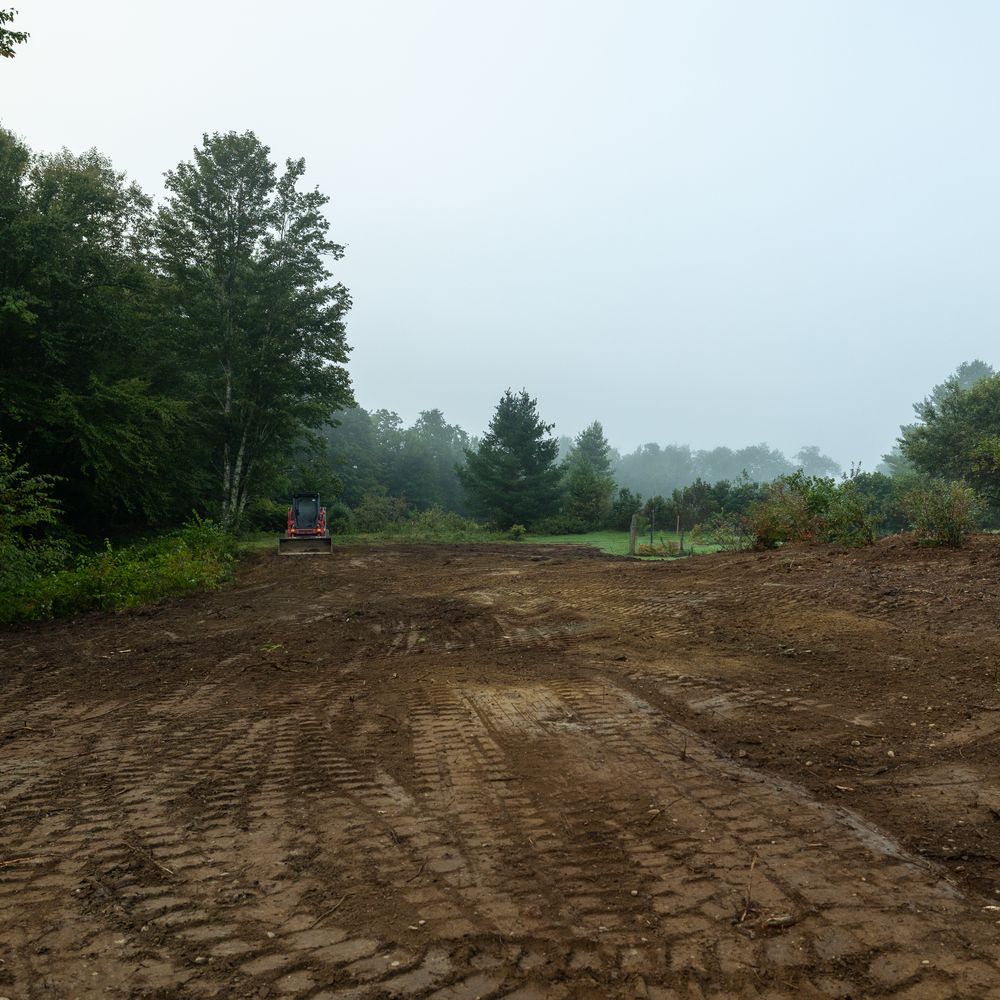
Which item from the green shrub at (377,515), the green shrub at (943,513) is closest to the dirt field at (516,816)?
the green shrub at (943,513)

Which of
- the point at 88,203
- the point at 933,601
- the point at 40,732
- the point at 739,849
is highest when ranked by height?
the point at 88,203

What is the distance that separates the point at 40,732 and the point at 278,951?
3913mm

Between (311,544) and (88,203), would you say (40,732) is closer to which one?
(311,544)

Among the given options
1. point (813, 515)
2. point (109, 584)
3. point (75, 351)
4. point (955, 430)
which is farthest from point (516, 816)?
point (955, 430)

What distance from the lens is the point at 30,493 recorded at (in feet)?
40.7

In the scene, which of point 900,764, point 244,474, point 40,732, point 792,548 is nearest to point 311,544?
point 244,474

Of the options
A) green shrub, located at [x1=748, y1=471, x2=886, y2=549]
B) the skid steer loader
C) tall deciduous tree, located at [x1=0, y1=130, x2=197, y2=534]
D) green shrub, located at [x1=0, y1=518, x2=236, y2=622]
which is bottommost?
green shrub, located at [x1=0, y1=518, x2=236, y2=622]

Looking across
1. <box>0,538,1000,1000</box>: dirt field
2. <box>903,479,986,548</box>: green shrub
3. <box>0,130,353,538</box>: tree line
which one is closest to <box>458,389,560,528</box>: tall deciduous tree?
<box>0,130,353,538</box>: tree line

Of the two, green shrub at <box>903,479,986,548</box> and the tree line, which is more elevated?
the tree line

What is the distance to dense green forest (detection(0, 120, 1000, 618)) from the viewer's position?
15875 mm

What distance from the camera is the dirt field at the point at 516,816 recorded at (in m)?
2.52

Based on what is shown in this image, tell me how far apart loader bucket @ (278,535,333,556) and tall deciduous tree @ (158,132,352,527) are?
7.21 metres

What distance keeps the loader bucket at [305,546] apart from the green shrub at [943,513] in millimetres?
16171

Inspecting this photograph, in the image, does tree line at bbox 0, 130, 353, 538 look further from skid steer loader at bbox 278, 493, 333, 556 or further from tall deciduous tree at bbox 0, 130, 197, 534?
skid steer loader at bbox 278, 493, 333, 556
